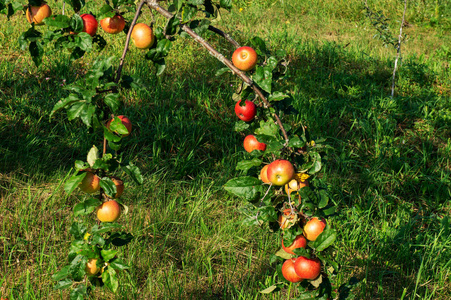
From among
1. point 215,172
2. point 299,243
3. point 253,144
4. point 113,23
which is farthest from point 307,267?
point 215,172

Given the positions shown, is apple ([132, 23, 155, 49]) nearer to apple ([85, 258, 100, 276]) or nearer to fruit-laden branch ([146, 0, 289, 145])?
→ fruit-laden branch ([146, 0, 289, 145])

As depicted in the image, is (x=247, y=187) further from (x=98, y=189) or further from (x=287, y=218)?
(x=98, y=189)

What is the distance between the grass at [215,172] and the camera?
2344mm

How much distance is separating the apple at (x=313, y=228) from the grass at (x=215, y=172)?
1.31 feet

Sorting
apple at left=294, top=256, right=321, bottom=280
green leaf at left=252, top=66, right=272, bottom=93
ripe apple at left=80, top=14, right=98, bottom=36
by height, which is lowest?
apple at left=294, top=256, right=321, bottom=280

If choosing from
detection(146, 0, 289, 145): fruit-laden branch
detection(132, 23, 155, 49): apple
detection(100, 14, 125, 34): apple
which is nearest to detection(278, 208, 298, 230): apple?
detection(146, 0, 289, 145): fruit-laden branch

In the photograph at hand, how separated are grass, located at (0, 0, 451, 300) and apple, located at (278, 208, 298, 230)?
1.48ft

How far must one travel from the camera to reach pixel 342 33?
6254 millimetres

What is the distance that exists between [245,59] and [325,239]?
2.12ft

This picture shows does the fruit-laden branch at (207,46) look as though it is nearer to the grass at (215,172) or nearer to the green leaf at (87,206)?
the green leaf at (87,206)

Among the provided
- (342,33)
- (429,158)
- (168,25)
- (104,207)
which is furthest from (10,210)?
(342,33)

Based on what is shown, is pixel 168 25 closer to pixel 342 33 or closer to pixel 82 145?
pixel 82 145

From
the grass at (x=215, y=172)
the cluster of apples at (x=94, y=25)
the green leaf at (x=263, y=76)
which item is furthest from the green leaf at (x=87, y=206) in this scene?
the grass at (x=215, y=172)

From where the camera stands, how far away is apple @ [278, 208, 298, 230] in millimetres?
1339
